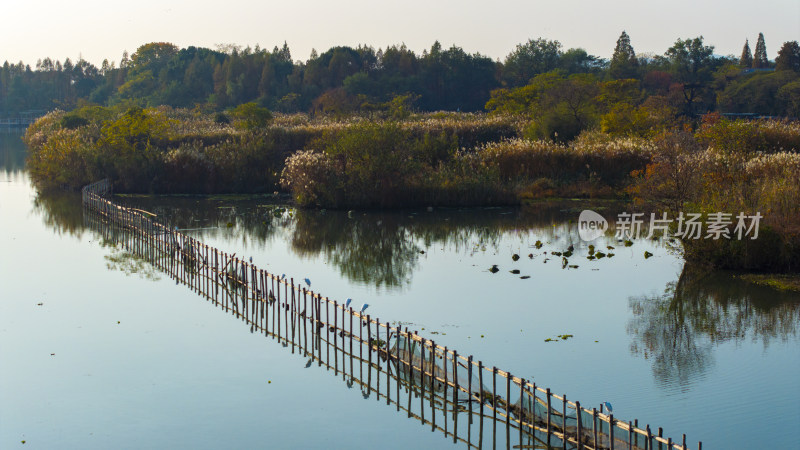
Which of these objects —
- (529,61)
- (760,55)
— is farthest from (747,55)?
(529,61)

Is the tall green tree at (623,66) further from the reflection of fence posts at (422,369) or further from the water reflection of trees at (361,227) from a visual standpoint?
the reflection of fence posts at (422,369)

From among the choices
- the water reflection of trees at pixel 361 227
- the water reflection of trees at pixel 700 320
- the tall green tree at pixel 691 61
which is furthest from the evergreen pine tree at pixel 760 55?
the water reflection of trees at pixel 700 320

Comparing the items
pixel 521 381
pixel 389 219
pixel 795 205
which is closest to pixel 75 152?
pixel 389 219

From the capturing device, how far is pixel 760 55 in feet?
327

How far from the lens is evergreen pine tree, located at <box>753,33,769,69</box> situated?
9912 cm

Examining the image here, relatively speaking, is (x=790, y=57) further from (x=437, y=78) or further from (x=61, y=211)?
(x=61, y=211)

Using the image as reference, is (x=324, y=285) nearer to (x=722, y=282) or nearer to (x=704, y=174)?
(x=722, y=282)

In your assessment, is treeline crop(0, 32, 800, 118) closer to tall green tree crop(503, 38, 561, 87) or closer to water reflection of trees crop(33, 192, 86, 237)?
tall green tree crop(503, 38, 561, 87)

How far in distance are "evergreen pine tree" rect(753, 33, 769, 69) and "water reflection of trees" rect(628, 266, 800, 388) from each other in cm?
8581

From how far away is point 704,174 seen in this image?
1115 inches

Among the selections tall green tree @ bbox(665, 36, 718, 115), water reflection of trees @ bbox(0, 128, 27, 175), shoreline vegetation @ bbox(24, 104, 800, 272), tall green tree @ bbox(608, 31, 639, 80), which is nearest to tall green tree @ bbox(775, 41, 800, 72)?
tall green tree @ bbox(665, 36, 718, 115)

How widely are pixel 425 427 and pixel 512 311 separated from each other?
274 inches
